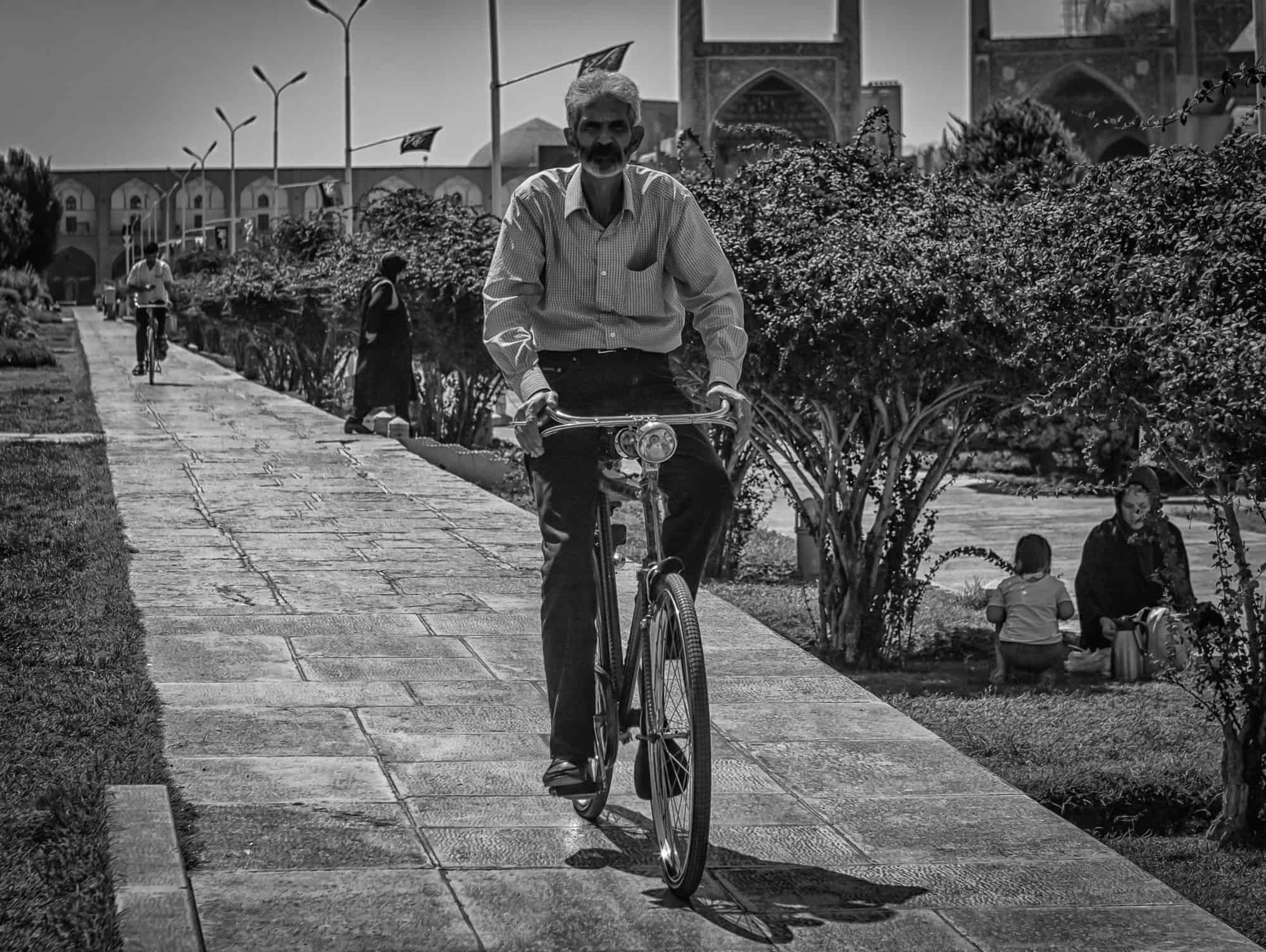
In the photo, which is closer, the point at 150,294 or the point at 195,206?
the point at 150,294

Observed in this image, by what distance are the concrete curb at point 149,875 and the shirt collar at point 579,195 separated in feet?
5.23

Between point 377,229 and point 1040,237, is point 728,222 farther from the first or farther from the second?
point 377,229

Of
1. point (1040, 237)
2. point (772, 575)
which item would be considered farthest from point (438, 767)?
point (772, 575)

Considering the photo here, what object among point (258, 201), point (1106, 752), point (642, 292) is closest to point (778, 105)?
point (1106, 752)

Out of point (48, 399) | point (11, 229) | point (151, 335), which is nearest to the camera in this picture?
point (48, 399)

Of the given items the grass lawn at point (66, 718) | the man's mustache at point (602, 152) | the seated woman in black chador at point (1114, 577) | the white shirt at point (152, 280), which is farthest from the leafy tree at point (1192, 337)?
the white shirt at point (152, 280)

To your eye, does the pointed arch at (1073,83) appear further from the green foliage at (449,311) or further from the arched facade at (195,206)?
the arched facade at (195,206)

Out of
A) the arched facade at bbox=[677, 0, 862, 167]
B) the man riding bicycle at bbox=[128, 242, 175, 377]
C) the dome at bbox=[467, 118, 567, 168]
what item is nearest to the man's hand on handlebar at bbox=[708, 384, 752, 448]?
the man riding bicycle at bbox=[128, 242, 175, 377]

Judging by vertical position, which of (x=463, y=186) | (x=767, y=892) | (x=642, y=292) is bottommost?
(x=767, y=892)

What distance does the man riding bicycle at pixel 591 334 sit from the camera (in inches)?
154

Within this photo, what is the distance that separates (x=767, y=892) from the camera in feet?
12.1

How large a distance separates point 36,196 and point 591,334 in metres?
94.8

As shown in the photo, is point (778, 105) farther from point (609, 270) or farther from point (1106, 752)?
point (609, 270)

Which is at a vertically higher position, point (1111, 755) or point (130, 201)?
point (130, 201)
